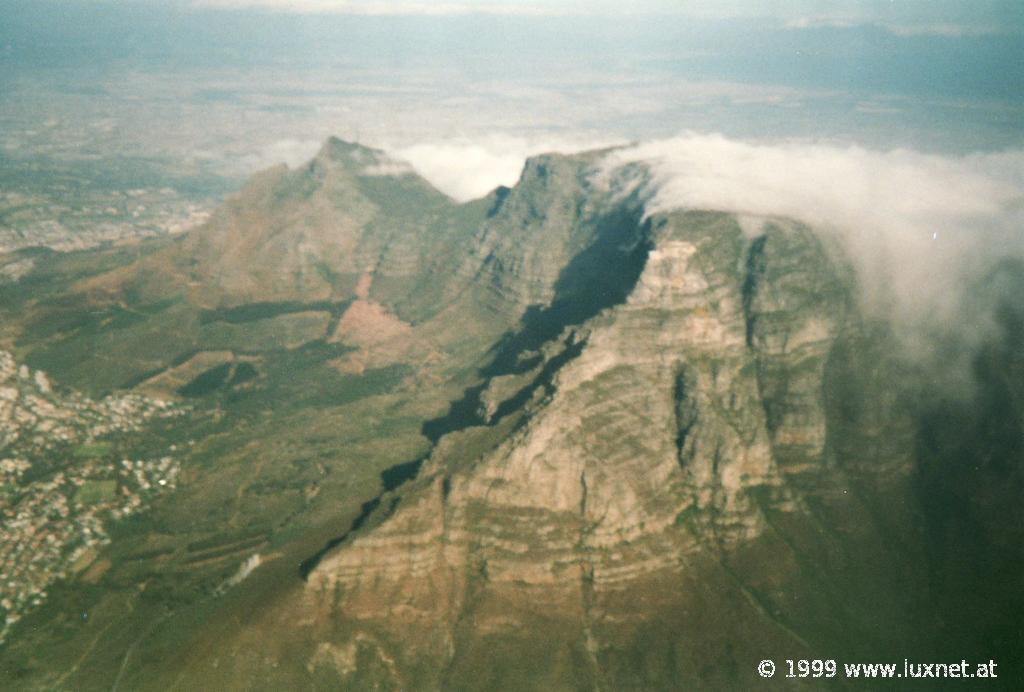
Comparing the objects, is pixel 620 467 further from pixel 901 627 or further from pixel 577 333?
pixel 901 627

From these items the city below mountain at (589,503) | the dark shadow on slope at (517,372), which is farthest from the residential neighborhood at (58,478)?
the dark shadow on slope at (517,372)

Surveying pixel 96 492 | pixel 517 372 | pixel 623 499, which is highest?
pixel 517 372

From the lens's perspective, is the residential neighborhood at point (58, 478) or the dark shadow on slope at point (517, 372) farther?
the dark shadow on slope at point (517, 372)

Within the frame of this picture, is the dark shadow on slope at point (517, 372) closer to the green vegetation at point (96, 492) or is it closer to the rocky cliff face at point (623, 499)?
the rocky cliff face at point (623, 499)

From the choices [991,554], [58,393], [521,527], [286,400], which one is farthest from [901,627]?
[58,393]

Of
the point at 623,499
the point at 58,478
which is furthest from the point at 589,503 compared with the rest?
the point at 58,478

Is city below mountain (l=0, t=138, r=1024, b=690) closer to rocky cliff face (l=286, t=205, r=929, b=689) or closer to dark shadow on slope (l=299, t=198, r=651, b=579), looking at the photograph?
rocky cliff face (l=286, t=205, r=929, b=689)

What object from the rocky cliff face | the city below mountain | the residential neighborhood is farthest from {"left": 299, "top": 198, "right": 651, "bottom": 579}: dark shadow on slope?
the residential neighborhood

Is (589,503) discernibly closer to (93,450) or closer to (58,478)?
(58,478)
